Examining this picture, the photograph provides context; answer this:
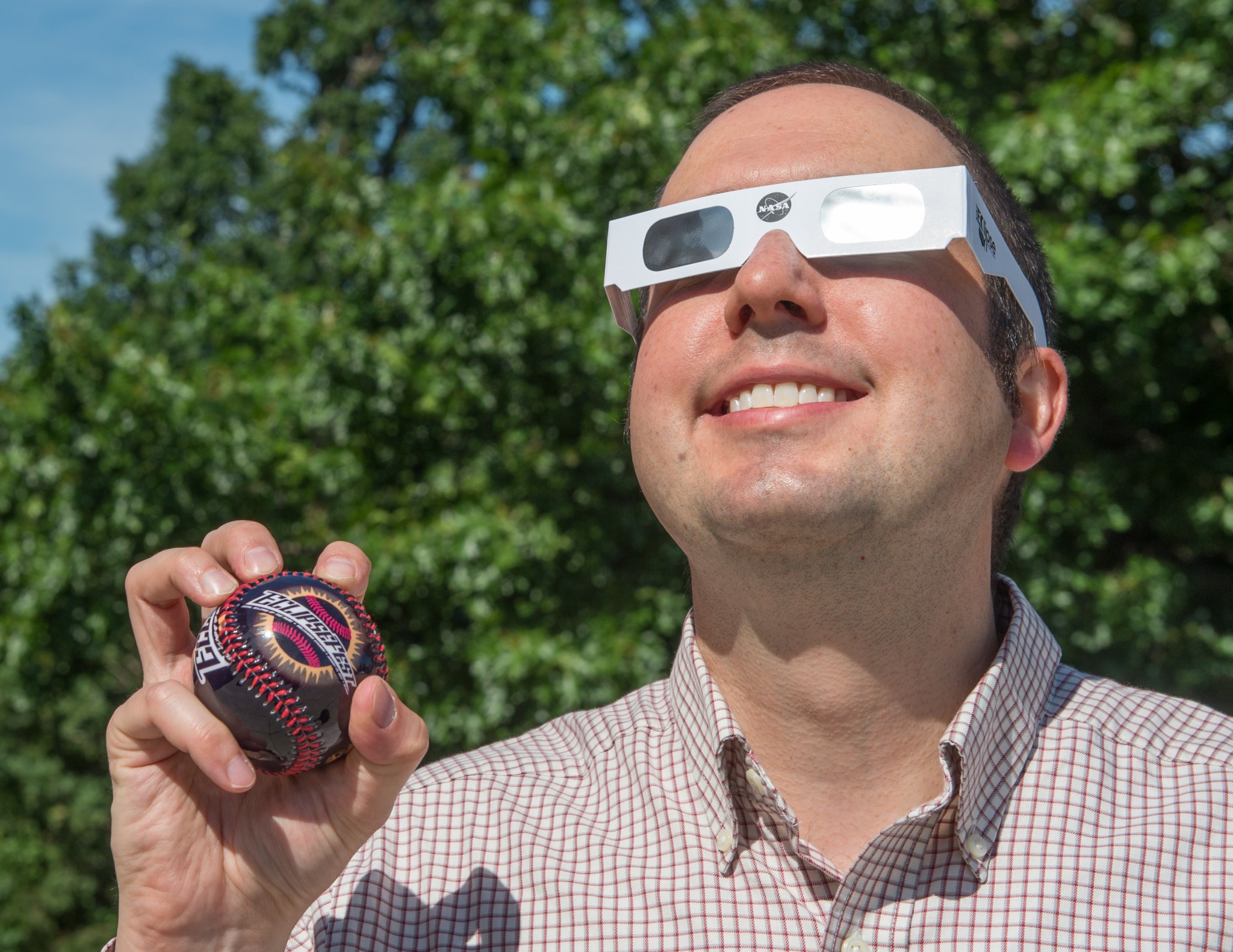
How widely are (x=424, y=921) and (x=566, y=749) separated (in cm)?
48

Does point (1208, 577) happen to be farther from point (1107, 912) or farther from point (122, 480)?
point (122, 480)

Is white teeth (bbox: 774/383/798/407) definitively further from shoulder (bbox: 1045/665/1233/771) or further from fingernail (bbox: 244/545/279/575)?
fingernail (bbox: 244/545/279/575)

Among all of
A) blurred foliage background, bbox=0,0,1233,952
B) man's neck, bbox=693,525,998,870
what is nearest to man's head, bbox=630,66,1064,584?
man's neck, bbox=693,525,998,870

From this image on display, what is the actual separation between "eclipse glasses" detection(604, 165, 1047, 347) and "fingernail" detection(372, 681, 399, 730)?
0.99m

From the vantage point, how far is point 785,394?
6.40 feet

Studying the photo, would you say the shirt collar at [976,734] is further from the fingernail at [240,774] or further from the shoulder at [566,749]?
the fingernail at [240,774]

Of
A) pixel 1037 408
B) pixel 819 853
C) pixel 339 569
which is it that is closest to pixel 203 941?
pixel 339 569

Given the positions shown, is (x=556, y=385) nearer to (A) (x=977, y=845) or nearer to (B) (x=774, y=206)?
(B) (x=774, y=206)

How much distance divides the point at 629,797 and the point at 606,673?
3246mm

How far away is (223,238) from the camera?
22.0 m

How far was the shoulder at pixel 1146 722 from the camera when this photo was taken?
79.5 inches

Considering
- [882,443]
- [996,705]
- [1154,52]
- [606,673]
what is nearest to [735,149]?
[882,443]

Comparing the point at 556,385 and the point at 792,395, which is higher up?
the point at 556,385

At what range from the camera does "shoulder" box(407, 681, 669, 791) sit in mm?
2236
